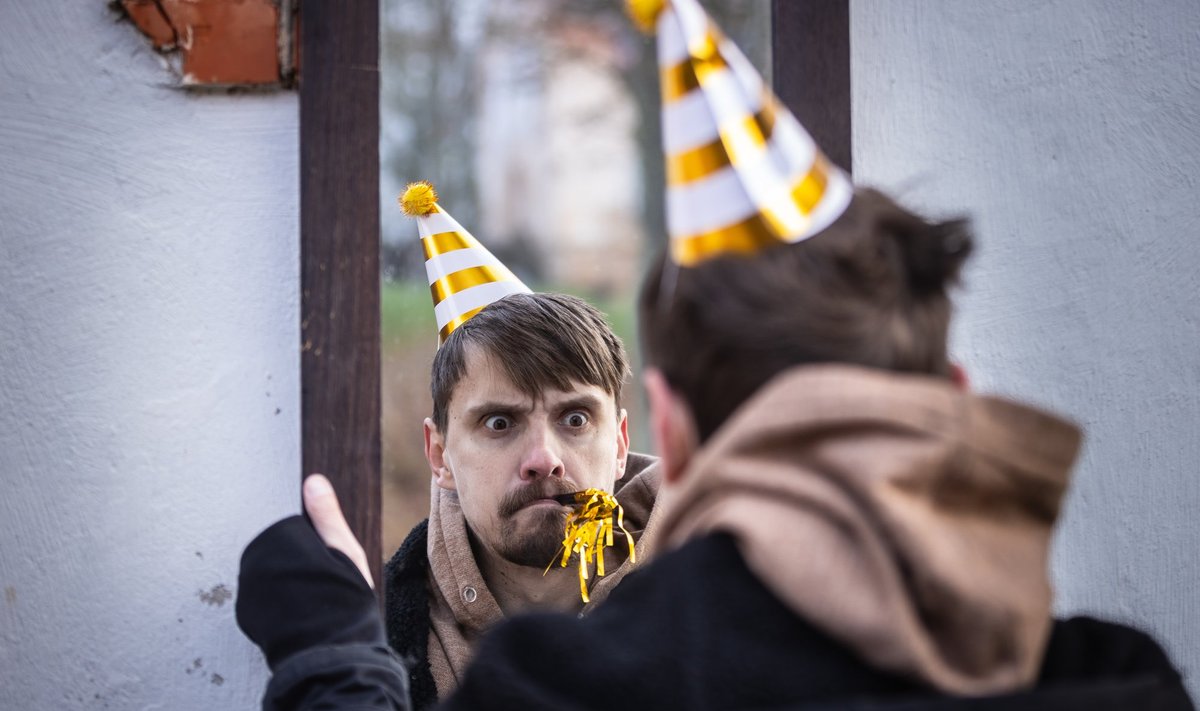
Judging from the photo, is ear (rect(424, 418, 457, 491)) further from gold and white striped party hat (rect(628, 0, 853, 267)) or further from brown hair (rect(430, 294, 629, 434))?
gold and white striped party hat (rect(628, 0, 853, 267))

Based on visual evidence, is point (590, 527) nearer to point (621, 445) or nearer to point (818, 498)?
point (621, 445)

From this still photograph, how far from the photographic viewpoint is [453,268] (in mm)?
2469

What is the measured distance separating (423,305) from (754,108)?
228cm

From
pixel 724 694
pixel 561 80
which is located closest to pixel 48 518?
pixel 724 694

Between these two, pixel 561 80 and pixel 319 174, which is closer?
pixel 319 174

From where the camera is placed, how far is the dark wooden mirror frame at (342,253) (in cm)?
205

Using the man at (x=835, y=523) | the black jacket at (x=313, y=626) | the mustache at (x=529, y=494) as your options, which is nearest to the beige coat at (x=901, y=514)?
the man at (x=835, y=523)

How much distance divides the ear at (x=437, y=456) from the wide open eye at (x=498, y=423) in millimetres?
186

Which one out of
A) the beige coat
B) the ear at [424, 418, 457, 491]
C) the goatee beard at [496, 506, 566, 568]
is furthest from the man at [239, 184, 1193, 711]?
the ear at [424, 418, 457, 491]

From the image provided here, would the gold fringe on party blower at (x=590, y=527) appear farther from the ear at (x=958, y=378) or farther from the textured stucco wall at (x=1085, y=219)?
the ear at (x=958, y=378)

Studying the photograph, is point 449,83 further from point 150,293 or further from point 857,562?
point 857,562

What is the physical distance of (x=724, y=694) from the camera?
3.28 feet

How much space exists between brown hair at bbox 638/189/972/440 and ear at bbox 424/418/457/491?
1441 millimetres

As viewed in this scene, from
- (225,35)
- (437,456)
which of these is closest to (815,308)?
(225,35)
